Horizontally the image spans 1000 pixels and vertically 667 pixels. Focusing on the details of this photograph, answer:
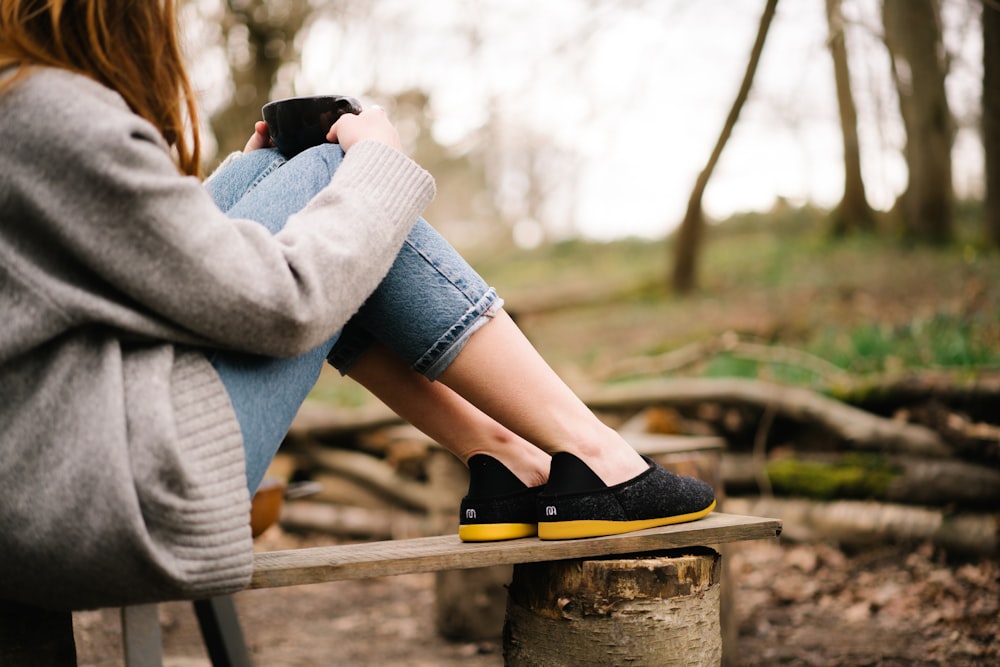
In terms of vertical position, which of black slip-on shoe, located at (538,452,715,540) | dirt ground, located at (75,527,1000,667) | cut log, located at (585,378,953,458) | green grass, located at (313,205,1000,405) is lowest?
dirt ground, located at (75,527,1000,667)

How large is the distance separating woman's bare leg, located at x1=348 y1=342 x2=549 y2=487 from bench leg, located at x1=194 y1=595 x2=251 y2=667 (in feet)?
2.69

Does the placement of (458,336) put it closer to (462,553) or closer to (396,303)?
(396,303)

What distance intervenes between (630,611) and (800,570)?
2.34 meters

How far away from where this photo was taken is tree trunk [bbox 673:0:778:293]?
17.1ft

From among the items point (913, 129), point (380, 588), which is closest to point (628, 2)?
point (380, 588)

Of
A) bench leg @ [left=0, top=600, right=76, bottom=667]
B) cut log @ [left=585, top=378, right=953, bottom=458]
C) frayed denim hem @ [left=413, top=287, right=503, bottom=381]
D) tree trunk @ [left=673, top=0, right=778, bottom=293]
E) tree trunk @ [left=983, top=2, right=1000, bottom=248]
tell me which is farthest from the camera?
tree trunk @ [left=983, top=2, right=1000, bottom=248]

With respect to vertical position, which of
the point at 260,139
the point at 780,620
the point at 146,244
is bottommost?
the point at 780,620

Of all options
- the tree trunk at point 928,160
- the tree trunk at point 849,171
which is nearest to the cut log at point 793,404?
the tree trunk at point 928,160

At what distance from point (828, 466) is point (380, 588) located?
2.08 meters

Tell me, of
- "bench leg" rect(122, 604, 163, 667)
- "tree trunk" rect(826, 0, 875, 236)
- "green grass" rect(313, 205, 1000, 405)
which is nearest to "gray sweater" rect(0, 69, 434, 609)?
"bench leg" rect(122, 604, 163, 667)

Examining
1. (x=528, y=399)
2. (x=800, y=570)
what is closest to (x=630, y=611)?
(x=528, y=399)

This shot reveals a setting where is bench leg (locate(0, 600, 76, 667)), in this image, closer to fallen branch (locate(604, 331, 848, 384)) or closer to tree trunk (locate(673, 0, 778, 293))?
fallen branch (locate(604, 331, 848, 384))

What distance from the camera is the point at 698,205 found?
756 cm

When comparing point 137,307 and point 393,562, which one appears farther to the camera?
point 393,562
